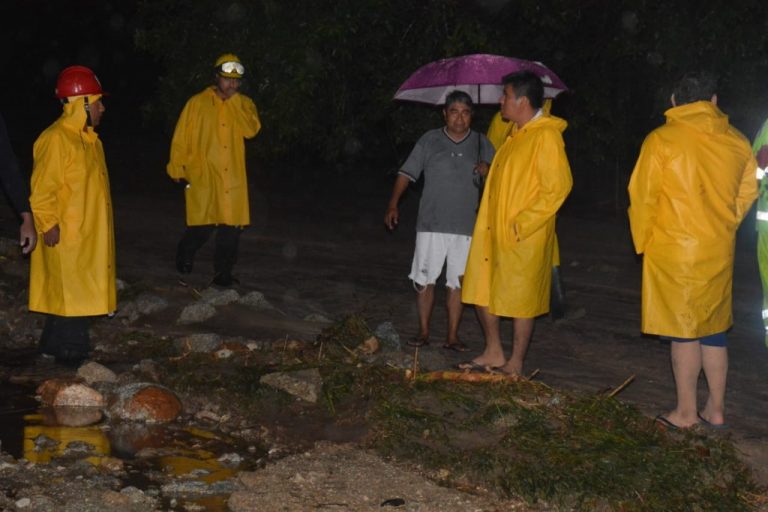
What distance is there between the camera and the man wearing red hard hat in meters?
7.35

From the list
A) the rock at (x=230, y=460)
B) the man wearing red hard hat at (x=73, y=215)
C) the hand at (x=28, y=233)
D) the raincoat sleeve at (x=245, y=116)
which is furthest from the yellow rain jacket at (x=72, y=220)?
the raincoat sleeve at (x=245, y=116)

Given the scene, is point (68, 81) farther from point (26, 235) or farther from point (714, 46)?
point (714, 46)

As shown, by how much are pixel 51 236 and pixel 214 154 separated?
116 inches

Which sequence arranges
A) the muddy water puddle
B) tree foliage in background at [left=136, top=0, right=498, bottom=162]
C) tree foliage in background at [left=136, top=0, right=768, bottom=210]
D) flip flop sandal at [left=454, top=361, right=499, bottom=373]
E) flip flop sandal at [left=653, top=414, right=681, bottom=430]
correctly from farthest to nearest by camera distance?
tree foliage in background at [left=136, top=0, right=768, bottom=210]
tree foliage in background at [left=136, top=0, right=498, bottom=162]
flip flop sandal at [left=454, top=361, right=499, bottom=373]
flip flop sandal at [left=653, top=414, right=681, bottom=430]
the muddy water puddle

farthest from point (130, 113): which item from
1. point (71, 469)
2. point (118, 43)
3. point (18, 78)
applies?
point (71, 469)

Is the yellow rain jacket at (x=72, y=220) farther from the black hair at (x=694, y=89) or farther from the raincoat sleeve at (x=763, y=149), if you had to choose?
the raincoat sleeve at (x=763, y=149)

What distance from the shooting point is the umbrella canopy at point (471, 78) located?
8.32 meters

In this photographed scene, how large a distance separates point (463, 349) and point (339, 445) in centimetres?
238

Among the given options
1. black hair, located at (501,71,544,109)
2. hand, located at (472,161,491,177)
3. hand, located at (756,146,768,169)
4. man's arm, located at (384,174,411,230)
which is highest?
black hair, located at (501,71,544,109)

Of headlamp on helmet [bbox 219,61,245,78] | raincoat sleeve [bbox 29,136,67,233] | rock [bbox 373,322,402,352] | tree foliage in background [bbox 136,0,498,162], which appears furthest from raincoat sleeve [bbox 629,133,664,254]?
tree foliage in background [bbox 136,0,498,162]

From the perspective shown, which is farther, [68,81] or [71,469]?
[68,81]

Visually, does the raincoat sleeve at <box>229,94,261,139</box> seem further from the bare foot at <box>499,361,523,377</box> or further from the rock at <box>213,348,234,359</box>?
the bare foot at <box>499,361,523,377</box>

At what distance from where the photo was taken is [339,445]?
6.16 metres

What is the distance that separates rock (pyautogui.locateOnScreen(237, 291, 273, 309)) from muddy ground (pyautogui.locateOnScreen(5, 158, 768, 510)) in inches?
7.4
